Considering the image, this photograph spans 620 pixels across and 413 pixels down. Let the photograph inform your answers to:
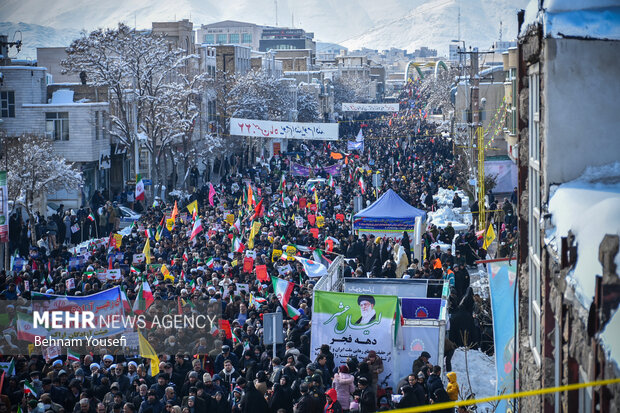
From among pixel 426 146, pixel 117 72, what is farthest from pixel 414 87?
pixel 117 72

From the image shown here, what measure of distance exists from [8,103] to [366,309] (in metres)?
33.5

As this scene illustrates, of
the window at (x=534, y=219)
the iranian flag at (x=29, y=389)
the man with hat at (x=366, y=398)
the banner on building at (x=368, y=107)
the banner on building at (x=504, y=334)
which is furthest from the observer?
the banner on building at (x=368, y=107)

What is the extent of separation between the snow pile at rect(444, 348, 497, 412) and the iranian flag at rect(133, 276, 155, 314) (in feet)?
17.0

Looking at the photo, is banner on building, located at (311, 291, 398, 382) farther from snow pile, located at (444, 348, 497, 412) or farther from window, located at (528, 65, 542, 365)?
window, located at (528, 65, 542, 365)

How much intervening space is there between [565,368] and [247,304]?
32.7 ft

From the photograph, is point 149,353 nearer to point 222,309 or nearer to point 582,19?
point 222,309

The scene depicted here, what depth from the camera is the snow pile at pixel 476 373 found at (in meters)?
13.0

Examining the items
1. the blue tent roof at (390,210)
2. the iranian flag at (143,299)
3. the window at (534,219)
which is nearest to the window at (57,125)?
the blue tent roof at (390,210)

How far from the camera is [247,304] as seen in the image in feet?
53.9

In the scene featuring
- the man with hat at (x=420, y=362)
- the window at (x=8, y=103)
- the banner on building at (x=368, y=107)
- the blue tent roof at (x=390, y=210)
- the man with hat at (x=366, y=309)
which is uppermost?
the banner on building at (x=368, y=107)

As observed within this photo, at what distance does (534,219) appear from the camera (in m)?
8.92

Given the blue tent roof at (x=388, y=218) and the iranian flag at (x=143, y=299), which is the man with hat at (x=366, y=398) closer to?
the iranian flag at (x=143, y=299)

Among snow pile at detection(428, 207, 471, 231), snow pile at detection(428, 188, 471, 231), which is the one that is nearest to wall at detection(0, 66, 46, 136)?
snow pile at detection(428, 188, 471, 231)

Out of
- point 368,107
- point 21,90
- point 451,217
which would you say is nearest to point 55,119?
point 21,90
